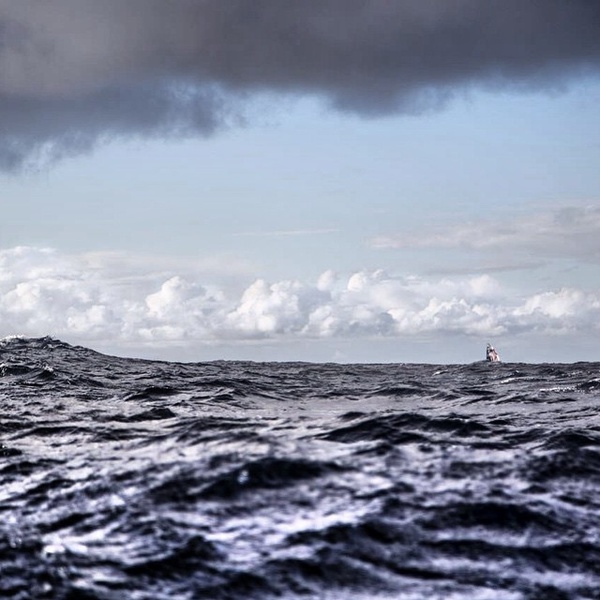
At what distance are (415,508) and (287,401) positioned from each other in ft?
39.2

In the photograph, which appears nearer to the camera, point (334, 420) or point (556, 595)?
point (556, 595)

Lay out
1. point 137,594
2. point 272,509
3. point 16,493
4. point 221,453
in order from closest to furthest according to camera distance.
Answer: point 137,594 < point 272,509 < point 16,493 < point 221,453

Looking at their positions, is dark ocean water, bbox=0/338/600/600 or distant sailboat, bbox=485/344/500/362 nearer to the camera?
dark ocean water, bbox=0/338/600/600

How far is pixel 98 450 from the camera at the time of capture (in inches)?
430

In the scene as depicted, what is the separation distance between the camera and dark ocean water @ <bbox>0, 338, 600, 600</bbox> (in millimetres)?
6004

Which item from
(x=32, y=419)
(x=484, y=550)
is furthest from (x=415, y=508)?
(x=32, y=419)

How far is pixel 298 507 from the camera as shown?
7645mm

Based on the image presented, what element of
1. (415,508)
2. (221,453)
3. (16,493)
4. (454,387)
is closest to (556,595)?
(415,508)

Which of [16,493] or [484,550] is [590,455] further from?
[16,493]

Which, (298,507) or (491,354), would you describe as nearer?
(298,507)

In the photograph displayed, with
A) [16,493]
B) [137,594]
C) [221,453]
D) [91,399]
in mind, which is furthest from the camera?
[91,399]

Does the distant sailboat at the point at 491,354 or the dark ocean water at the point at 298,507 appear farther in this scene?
the distant sailboat at the point at 491,354

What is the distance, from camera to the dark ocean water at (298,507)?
6.00 meters

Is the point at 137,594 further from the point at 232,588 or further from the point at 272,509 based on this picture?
the point at 272,509
